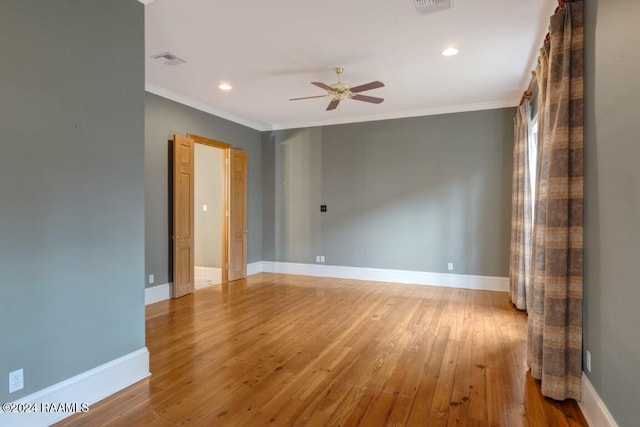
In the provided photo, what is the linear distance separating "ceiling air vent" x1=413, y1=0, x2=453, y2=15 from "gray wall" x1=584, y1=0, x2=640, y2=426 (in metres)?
0.99

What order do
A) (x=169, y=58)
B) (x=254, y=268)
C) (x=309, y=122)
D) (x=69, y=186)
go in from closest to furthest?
(x=69, y=186) < (x=169, y=58) < (x=309, y=122) < (x=254, y=268)

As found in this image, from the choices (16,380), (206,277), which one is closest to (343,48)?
(16,380)

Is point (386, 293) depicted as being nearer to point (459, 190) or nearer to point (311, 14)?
point (459, 190)

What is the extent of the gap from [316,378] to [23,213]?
2.25m

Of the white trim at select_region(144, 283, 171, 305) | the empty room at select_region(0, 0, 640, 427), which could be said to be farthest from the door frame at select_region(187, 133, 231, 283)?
the white trim at select_region(144, 283, 171, 305)

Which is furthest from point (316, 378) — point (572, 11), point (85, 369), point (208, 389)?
point (572, 11)

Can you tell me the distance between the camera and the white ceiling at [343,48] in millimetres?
2855

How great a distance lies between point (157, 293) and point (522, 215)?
4972mm

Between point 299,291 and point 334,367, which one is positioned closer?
point 334,367

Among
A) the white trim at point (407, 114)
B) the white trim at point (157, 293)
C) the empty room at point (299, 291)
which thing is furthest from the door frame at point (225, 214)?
the white trim at point (407, 114)

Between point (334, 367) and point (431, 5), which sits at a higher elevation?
point (431, 5)

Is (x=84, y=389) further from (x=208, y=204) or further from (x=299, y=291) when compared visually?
(x=208, y=204)

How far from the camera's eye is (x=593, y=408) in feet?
6.74

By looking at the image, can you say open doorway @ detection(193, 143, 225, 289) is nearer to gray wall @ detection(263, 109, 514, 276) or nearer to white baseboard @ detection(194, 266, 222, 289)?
white baseboard @ detection(194, 266, 222, 289)
